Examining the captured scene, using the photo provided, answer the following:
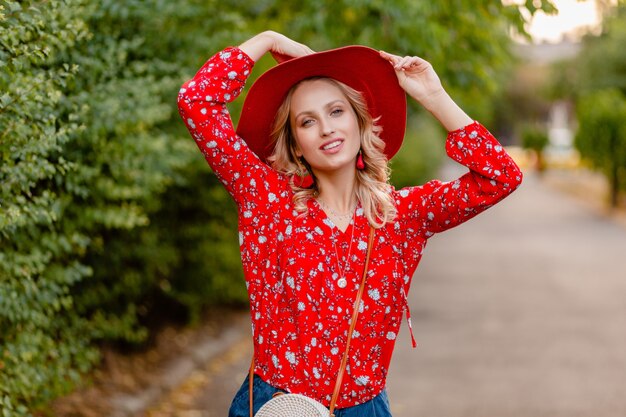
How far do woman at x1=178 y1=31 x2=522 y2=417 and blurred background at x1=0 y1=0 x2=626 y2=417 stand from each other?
737 mm

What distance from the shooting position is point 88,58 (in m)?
3.73

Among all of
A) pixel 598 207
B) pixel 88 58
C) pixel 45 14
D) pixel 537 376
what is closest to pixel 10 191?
pixel 45 14

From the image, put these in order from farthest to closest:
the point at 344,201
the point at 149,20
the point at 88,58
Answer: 1. the point at 149,20
2. the point at 88,58
3. the point at 344,201

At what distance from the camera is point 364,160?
2.64 metres

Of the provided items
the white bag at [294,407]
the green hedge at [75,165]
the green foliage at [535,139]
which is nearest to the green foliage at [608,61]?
the green foliage at [535,139]

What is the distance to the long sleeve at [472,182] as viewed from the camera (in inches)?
94.0

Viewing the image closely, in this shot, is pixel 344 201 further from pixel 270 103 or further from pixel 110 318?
pixel 110 318

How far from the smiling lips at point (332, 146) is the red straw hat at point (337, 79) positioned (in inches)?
8.8

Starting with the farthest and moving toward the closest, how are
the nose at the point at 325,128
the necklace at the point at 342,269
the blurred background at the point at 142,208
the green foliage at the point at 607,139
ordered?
the green foliage at the point at 607,139, the blurred background at the point at 142,208, the nose at the point at 325,128, the necklace at the point at 342,269

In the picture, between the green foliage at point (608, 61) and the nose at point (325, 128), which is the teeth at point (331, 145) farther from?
the green foliage at point (608, 61)

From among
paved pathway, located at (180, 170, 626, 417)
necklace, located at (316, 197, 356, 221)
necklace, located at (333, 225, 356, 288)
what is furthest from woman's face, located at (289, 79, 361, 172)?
paved pathway, located at (180, 170, 626, 417)

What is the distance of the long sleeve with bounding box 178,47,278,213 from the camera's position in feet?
8.23

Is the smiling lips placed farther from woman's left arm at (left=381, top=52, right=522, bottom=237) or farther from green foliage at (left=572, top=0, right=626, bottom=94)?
green foliage at (left=572, top=0, right=626, bottom=94)

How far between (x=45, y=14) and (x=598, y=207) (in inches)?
858
